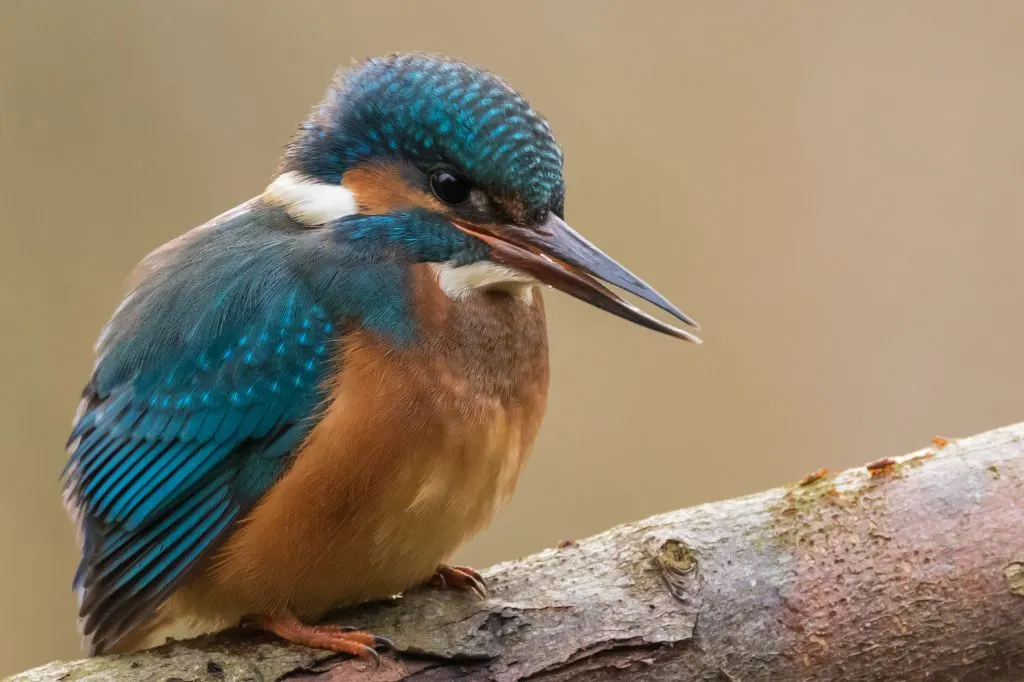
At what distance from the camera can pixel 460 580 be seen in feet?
6.98

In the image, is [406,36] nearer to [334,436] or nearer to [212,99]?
[212,99]

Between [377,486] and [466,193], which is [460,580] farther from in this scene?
[466,193]

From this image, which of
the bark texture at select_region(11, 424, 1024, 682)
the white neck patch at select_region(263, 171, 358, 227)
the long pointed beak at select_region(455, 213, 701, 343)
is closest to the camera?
the bark texture at select_region(11, 424, 1024, 682)

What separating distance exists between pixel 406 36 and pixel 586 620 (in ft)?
8.16

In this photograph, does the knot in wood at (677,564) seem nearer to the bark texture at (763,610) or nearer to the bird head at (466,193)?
the bark texture at (763,610)

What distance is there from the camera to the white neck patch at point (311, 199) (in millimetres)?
2146

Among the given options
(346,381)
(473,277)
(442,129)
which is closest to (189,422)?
(346,381)

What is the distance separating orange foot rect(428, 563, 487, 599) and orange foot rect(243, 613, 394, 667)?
0.21 meters

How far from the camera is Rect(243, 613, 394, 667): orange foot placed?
1.93 metres

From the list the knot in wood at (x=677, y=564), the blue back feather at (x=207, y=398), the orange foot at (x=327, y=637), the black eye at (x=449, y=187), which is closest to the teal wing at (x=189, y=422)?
the blue back feather at (x=207, y=398)

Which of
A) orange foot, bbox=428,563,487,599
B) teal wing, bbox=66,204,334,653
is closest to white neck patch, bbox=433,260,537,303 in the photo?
teal wing, bbox=66,204,334,653

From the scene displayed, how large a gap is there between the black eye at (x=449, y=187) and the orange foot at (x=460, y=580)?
25.6 inches

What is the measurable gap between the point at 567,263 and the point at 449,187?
→ 0.25 metres

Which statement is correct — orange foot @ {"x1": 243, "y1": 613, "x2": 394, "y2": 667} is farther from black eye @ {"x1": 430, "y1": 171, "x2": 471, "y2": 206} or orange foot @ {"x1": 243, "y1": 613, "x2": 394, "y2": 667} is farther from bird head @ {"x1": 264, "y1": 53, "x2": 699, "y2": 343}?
black eye @ {"x1": 430, "y1": 171, "x2": 471, "y2": 206}
